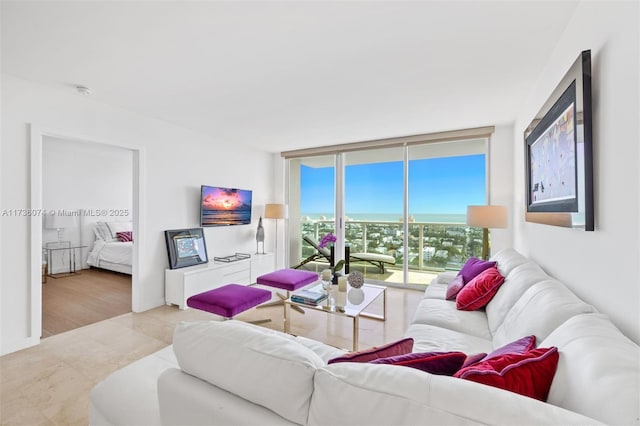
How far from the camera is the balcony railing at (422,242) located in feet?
13.8

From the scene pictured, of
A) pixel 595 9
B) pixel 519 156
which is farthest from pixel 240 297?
pixel 519 156

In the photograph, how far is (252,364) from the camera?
2.74 ft

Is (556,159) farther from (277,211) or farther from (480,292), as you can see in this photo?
(277,211)

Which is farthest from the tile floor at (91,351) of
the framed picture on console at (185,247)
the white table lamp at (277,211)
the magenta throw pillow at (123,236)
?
the magenta throw pillow at (123,236)

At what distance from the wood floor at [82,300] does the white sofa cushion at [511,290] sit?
12.5 ft

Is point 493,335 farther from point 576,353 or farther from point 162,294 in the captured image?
point 162,294

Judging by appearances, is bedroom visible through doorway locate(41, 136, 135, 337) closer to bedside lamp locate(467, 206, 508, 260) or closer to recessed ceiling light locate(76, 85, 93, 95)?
recessed ceiling light locate(76, 85, 93, 95)

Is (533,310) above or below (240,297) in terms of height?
above

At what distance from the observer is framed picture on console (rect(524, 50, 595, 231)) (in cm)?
135

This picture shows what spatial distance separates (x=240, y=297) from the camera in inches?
102

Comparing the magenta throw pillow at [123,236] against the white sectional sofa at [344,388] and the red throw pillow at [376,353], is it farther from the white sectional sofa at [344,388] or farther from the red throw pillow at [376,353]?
the red throw pillow at [376,353]

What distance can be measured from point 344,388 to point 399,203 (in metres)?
4.07

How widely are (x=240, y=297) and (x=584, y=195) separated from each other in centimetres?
250

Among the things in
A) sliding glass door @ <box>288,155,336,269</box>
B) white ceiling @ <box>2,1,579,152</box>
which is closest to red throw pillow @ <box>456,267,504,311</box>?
white ceiling @ <box>2,1,579,152</box>
